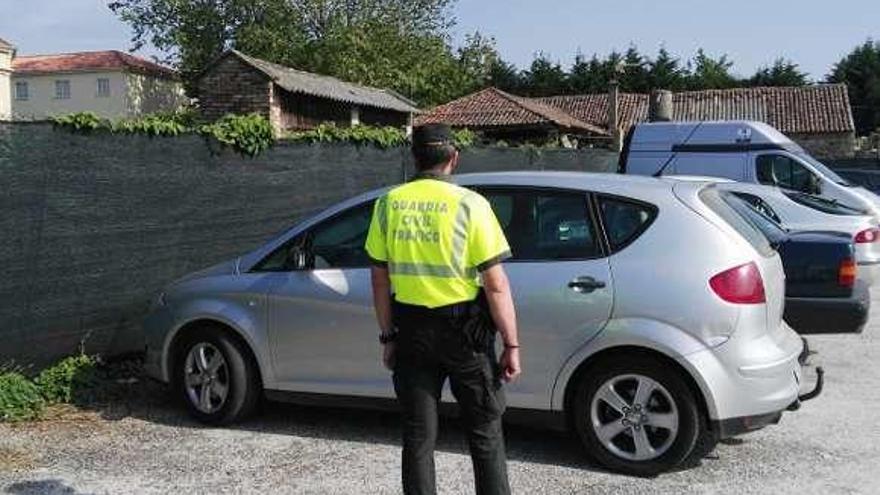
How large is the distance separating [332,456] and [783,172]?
10.9 metres

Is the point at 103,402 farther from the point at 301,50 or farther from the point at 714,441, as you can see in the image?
the point at 301,50

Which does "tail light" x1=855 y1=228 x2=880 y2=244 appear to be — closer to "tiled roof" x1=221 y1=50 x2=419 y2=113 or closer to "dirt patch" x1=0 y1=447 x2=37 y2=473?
"dirt patch" x1=0 y1=447 x2=37 y2=473

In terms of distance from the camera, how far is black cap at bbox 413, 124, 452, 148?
3617 millimetres

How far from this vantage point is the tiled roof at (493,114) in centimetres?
3675

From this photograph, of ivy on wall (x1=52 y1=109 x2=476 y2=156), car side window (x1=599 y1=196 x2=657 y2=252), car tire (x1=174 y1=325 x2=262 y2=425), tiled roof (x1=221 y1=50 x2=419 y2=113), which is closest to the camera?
car side window (x1=599 y1=196 x2=657 y2=252)

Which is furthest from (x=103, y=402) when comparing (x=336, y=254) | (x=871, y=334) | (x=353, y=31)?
(x=353, y=31)

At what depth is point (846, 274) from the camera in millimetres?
6531

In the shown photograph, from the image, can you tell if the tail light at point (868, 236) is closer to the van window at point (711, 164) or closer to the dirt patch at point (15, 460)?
the van window at point (711, 164)

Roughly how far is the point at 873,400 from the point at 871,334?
2819 millimetres

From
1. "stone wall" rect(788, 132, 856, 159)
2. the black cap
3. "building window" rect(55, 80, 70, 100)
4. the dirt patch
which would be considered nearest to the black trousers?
the black cap

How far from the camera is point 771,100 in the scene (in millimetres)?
51375

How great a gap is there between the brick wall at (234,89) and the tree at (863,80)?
55.2 m

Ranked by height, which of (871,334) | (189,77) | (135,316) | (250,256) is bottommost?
(871,334)

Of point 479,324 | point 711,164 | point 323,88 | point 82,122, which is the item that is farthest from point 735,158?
point 323,88
